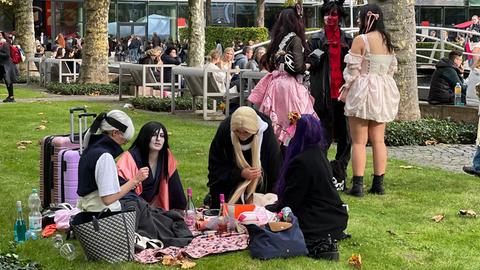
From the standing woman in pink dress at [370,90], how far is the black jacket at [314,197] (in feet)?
6.89

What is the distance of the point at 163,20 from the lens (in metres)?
56.2

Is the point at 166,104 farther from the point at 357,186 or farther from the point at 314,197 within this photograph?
the point at 314,197

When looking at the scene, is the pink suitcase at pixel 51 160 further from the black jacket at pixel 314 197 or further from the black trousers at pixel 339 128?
the black trousers at pixel 339 128

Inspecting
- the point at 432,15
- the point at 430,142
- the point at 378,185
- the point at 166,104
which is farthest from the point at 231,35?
the point at 378,185

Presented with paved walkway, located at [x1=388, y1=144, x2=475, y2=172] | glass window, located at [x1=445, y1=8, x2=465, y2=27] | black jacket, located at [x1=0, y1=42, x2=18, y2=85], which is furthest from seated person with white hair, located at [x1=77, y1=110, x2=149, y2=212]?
glass window, located at [x1=445, y1=8, x2=465, y2=27]

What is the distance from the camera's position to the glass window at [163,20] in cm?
5597

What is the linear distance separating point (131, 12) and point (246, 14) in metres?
7.42

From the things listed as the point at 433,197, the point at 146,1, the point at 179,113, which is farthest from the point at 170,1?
the point at 433,197

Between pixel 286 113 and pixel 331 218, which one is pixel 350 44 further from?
pixel 331 218

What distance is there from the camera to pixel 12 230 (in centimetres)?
725

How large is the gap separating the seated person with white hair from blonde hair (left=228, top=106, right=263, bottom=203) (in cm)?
121

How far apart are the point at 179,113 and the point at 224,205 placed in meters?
10.4

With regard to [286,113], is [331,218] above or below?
below

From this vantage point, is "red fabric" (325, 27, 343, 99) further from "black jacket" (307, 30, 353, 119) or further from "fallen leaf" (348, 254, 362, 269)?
"fallen leaf" (348, 254, 362, 269)
